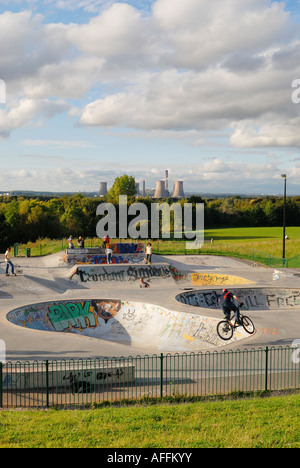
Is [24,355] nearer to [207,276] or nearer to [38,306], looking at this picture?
[38,306]

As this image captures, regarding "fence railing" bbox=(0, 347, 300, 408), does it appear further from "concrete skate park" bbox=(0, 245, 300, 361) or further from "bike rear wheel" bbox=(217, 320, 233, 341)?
"bike rear wheel" bbox=(217, 320, 233, 341)

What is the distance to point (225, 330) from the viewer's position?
16984 millimetres

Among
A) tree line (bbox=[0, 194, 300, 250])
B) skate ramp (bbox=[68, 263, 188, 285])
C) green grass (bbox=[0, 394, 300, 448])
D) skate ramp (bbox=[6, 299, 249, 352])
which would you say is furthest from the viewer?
tree line (bbox=[0, 194, 300, 250])

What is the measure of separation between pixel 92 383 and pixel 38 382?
1.54 metres

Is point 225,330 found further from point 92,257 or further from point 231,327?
point 92,257

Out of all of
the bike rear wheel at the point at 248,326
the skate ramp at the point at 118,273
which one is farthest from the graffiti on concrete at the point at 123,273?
the bike rear wheel at the point at 248,326

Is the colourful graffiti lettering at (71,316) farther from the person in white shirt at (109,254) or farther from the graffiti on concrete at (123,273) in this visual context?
the person in white shirt at (109,254)

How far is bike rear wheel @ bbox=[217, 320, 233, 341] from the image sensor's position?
16.9 metres

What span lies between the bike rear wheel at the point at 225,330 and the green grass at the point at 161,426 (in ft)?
22.0

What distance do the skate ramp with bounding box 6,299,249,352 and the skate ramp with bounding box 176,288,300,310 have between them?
4700 millimetres

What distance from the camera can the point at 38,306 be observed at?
69.2 feet

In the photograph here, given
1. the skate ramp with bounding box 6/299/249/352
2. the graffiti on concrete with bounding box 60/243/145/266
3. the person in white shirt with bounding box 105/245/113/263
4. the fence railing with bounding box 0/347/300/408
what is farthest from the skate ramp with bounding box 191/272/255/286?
the fence railing with bounding box 0/347/300/408

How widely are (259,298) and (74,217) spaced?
52637 mm
